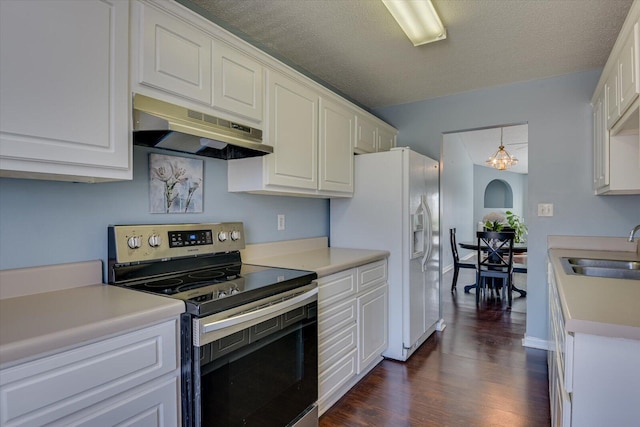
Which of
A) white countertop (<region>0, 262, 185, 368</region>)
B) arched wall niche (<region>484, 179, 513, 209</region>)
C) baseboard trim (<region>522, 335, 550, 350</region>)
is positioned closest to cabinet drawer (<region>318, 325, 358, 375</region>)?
white countertop (<region>0, 262, 185, 368</region>)

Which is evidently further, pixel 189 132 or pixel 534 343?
pixel 534 343

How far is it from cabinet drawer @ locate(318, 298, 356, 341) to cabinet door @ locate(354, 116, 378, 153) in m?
1.33

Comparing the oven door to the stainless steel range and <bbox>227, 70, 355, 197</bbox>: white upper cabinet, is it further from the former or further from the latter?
<bbox>227, 70, 355, 197</bbox>: white upper cabinet

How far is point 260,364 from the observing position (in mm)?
1482

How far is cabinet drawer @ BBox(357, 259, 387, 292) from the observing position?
7.93ft

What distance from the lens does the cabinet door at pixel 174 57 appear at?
1.42 metres

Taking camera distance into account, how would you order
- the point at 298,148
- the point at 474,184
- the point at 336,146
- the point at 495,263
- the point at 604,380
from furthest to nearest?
the point at 474,184, the point at 495,263, the point at 336,146, the point at 298,148, the point at 604,380

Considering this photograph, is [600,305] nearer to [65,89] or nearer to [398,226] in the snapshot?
[398,226]

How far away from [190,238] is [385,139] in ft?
7.51

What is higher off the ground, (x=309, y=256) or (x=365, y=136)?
(x=365, y=136)

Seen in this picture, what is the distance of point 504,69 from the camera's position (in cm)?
287

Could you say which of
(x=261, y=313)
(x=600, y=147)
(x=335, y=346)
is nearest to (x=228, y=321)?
(x=261, y=313)

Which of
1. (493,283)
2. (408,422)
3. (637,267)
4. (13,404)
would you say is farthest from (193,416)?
(493,283)

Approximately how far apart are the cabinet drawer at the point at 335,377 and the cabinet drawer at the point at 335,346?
4 centimetres
